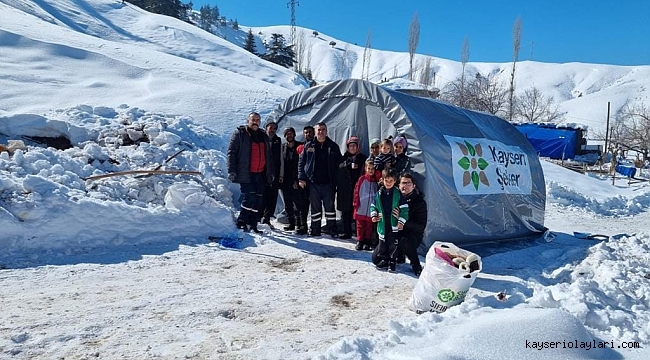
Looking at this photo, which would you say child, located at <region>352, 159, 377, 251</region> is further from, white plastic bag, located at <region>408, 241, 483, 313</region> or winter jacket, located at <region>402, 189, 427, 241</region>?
white plastic bag, located at <region>408, 241, 483, 313</region>

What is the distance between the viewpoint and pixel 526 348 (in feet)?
9.70

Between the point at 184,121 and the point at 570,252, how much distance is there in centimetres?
827

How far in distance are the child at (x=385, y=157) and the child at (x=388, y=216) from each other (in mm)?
987

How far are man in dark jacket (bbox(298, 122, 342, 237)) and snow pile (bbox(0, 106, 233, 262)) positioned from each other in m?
1.33

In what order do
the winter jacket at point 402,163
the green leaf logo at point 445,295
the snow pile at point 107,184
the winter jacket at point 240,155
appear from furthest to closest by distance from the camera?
the winter jacket at point 240,155
the winter jacket at point 402,163
the snow pile at point 107,184
the green leaf logo at point 445,295

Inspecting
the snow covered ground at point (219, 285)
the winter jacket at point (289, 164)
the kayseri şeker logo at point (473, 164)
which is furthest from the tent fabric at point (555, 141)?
the winter jacket at point (289, 164)

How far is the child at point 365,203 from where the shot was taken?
6262 mm

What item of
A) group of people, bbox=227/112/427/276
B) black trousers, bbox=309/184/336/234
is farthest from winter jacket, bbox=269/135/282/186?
black trousers, bbox=309/184/336/234

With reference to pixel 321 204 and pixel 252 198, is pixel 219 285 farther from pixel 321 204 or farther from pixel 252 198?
pixel 321 204

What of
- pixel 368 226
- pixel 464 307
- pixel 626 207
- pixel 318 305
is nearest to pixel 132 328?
pixel 318 305

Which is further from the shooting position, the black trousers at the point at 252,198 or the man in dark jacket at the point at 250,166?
the black trousers at the point at 252,198

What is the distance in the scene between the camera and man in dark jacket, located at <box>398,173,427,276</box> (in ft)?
17.1

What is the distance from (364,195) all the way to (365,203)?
11cm

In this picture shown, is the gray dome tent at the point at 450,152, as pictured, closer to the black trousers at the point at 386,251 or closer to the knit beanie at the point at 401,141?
the knit beanie at the point at 401,141
